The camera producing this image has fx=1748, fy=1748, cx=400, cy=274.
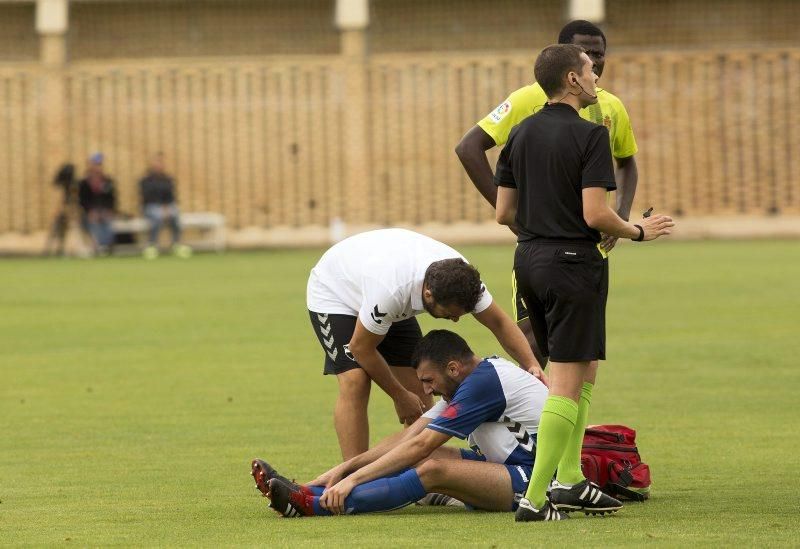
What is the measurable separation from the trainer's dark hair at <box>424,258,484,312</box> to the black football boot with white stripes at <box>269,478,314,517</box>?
1094 millimetres

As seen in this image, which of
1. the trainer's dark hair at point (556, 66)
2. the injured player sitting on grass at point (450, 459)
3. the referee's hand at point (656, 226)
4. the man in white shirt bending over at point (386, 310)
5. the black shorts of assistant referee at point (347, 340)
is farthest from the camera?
the black shorts of assistant referee at point (347, 340)

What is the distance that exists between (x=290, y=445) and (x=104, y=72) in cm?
2952

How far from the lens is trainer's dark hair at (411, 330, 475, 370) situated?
7812 mm

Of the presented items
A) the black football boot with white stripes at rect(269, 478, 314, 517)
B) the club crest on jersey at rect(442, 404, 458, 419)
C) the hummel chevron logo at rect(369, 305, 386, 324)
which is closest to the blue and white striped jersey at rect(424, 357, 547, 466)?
the club crest on jersey at rect(442, 404, 458, 419)

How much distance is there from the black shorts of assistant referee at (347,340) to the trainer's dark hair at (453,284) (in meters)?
1.04

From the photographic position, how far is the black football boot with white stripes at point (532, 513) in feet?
24.3

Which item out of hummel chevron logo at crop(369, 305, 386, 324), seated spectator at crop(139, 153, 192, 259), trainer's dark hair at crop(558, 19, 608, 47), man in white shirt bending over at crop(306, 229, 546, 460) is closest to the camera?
man in white shirt bending over at crop(306, 229, 546, 460)

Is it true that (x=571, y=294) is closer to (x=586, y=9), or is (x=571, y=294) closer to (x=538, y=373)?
(x=538, y=373)

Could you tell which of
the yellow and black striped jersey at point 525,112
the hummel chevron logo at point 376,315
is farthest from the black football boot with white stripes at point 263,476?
the yellow and black striped jersey at point 525,112

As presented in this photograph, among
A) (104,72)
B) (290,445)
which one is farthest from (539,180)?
(104,72)

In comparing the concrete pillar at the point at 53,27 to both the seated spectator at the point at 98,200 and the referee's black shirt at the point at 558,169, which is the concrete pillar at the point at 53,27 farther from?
the referee's black shirt at the point at 558,169

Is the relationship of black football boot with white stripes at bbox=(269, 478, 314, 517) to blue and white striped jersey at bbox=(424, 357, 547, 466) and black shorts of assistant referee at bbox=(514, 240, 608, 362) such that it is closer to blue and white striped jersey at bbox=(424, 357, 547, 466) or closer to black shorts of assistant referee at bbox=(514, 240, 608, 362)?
blue and white striped jersey at bbox=(424, 357, 547, 466)

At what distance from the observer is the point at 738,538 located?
6910 millimetres

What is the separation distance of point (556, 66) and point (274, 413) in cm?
539
